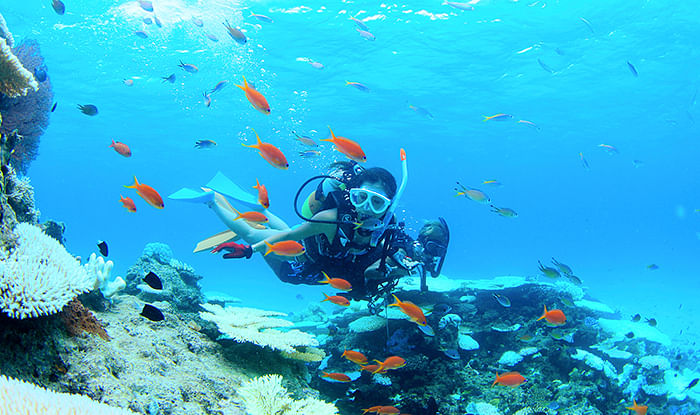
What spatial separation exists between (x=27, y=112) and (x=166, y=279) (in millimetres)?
3442

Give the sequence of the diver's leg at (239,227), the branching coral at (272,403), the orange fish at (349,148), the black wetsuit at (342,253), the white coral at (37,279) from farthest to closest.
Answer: the diver's leg at (239,227)
the black wetsuit at (342,253)
the orange fish at (349,148)
the branching coral at (272,403)
the white coral at (37,279)

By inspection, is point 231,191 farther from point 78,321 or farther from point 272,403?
point 272,403

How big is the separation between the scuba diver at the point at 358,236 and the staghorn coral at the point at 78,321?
82.1 inches

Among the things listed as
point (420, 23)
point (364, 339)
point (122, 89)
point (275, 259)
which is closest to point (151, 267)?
point (275, 259)

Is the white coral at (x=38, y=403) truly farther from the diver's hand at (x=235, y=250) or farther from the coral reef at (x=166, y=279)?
the coral reef at (x=166, y=279)

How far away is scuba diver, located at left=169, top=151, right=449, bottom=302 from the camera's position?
523 cm

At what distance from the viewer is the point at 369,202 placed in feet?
16.6

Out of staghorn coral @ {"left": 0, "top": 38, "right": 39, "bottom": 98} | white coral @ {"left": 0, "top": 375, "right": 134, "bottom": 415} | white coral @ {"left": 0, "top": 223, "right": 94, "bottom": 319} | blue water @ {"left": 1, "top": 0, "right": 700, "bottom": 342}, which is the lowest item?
blue water @ {"left": 1, "top": 0, "right": 700, "bottom": 342}

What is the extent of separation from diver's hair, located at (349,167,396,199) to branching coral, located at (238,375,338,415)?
316 centimetres

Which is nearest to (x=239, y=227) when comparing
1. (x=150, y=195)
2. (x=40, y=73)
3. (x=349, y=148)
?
(x=150, y=195)

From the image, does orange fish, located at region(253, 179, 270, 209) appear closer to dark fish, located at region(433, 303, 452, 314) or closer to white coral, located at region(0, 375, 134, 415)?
dark fish, located at region(433, 303, 452, 314)

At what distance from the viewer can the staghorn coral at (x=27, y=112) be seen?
522cm

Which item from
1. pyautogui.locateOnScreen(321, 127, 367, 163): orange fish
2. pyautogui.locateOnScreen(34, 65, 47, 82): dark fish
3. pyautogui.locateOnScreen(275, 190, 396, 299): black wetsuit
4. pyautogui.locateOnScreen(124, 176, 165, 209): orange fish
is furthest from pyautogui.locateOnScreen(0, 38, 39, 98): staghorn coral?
pyautogui.locateOnScreen(275, 190, 396, 299): black wetsuit

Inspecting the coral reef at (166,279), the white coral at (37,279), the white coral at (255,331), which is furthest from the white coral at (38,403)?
the coral reef at (166,279)
